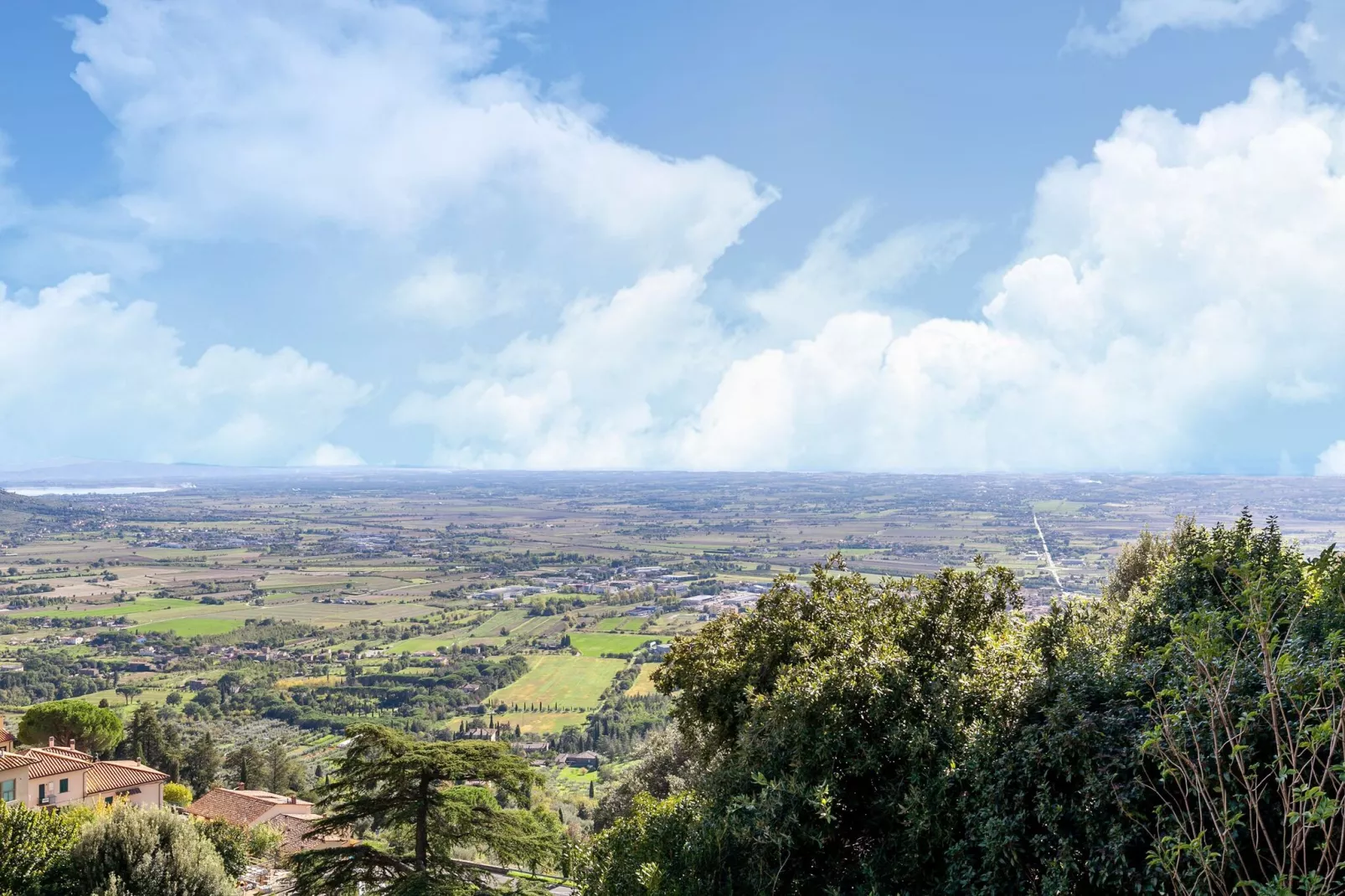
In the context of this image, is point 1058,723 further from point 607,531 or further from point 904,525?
point 607,531

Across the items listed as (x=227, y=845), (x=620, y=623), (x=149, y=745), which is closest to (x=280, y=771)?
(x=149, y=745)

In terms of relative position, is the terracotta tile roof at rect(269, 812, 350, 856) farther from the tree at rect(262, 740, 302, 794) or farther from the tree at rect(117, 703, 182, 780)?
the tree at rect(262, 740, 302, 794)

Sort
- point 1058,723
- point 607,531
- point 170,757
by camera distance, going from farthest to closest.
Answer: point 607,531, point 170,757, point 1058,723

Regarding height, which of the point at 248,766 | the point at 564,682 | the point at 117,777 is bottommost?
the point at 564,682

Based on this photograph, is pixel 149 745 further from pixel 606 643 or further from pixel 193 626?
pixel 193 626

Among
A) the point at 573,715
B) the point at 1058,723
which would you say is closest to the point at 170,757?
the point at 573,715
